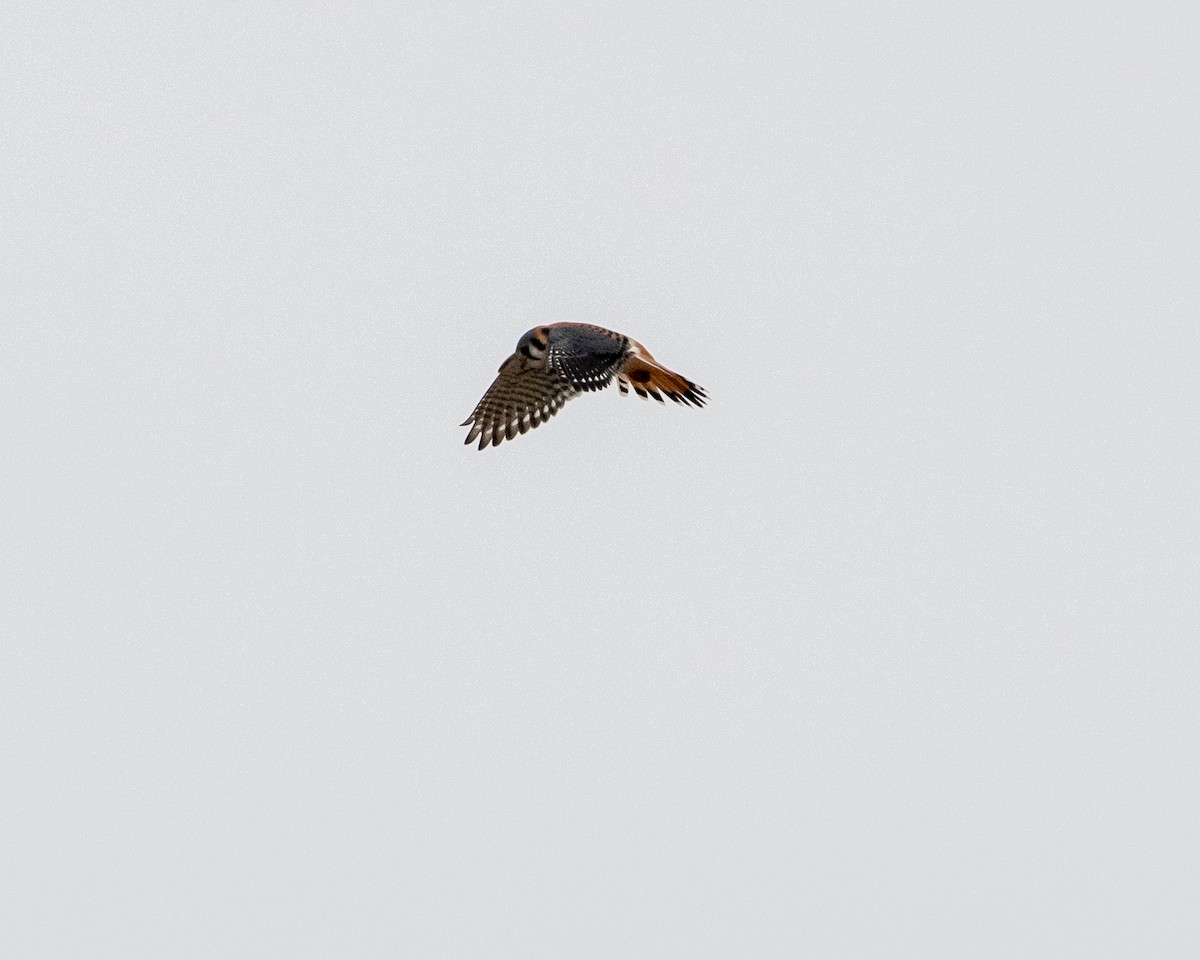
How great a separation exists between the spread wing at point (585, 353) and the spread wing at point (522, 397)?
17 centimetres

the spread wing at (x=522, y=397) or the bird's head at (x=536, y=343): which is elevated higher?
the bird's head at (x=536, y=343)

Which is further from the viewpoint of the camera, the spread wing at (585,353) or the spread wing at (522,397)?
the spread wing at (522,397)

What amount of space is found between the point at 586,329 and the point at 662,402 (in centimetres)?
161

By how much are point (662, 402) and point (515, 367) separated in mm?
1897

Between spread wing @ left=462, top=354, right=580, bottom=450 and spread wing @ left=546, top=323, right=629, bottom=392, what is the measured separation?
0.17m

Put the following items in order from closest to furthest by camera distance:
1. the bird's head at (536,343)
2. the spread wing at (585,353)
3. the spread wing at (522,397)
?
the spread wing at (585,353) < the bird's head at (536,343) < the spread wing at (522,397)

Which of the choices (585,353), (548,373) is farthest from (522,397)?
(585,353)

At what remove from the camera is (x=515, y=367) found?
89.7 ft

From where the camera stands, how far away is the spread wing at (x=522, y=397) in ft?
89.7

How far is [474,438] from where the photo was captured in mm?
27516

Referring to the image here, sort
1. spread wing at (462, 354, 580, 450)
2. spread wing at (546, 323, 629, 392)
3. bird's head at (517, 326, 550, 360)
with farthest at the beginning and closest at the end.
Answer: spread wing at (462, 354, 580, 450)
bird's head at (517, 326, 550, 360)
spread wing at (546, 323, 629, 392)

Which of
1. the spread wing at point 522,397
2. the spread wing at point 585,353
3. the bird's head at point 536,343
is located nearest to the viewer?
the spread wing at point 585,353

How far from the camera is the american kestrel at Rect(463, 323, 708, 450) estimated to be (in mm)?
27094

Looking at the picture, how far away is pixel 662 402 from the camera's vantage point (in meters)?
28.3
